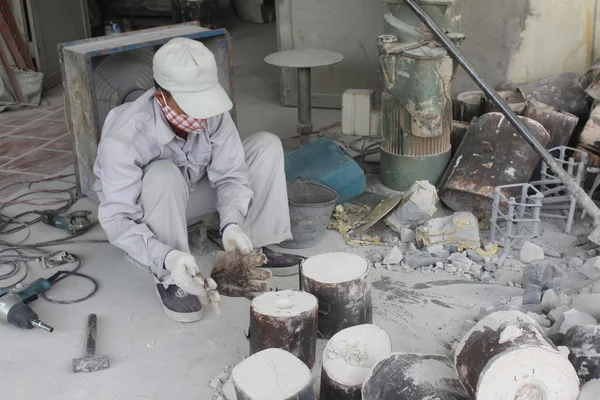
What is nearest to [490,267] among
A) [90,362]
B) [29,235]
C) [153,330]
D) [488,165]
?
[488,165]

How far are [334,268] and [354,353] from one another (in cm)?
46

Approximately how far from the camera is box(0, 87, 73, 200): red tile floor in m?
4.61

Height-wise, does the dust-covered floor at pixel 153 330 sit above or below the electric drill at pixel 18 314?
below

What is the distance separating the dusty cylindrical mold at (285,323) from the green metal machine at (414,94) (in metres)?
1.62

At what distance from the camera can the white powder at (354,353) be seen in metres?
2.32

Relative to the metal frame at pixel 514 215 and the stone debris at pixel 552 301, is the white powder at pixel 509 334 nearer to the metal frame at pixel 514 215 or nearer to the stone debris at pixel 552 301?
the stone debris at pixel 552 301

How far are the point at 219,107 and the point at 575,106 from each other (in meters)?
2.42

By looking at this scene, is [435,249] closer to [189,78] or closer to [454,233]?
[454,233]

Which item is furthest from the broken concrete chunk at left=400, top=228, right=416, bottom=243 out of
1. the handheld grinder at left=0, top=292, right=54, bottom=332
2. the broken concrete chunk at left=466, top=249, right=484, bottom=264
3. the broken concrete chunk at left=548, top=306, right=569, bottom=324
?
the handheld grinder at left=0, top=292, right=54, bottom=332

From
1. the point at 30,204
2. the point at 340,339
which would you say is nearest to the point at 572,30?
the point at 340,339

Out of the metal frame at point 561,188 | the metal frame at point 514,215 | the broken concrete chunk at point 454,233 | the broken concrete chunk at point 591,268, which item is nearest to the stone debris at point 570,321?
the broken concrete chunk at point 591,268

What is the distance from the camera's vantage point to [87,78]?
333 cm

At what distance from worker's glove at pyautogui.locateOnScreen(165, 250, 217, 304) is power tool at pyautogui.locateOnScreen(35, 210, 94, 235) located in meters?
1.15

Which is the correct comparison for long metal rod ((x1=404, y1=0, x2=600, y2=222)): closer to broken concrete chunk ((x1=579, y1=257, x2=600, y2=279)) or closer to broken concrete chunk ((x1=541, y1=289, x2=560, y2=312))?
broken concrete chunk ((x1=579, y1=257, x2=600, y2=279))
